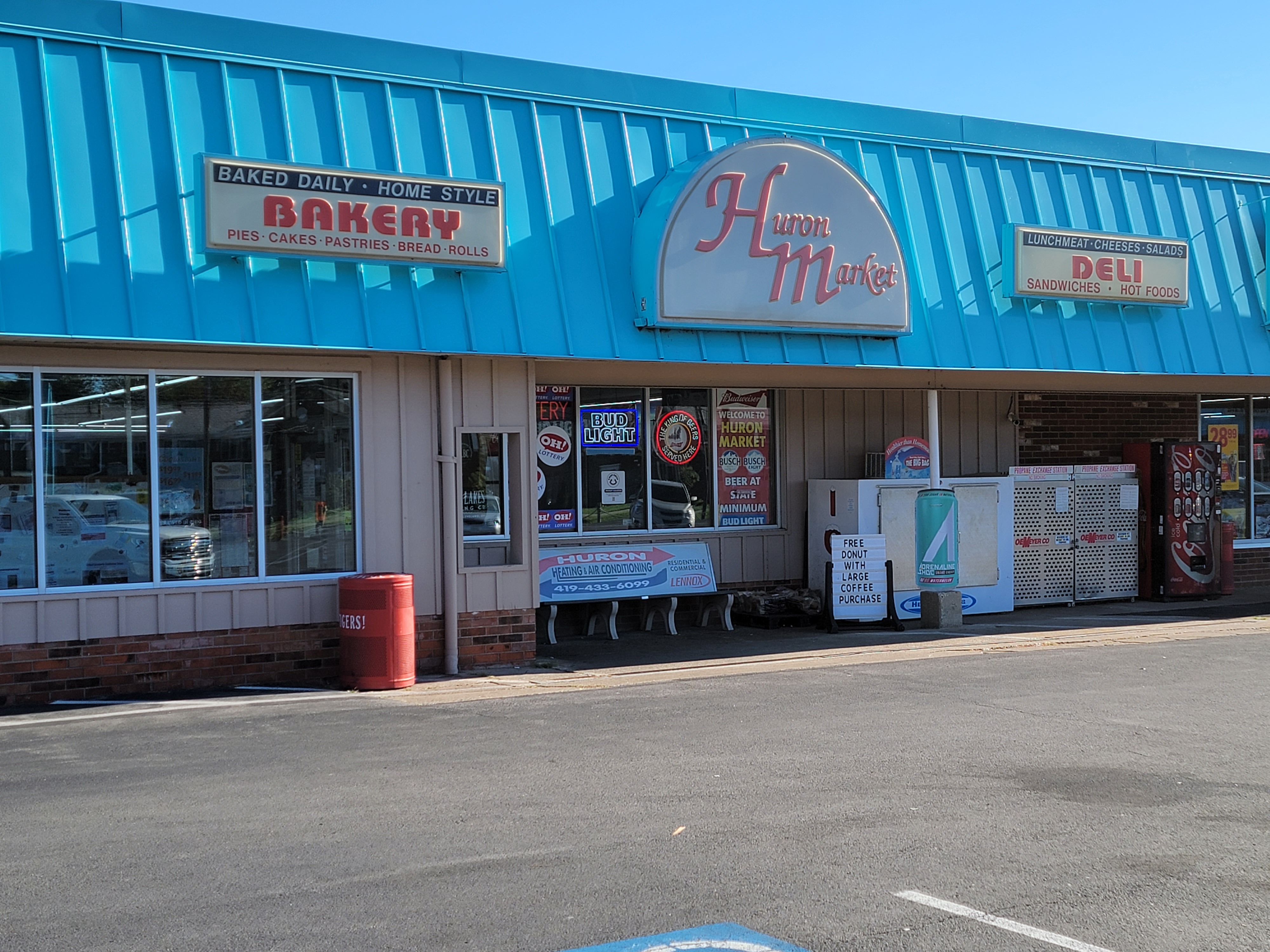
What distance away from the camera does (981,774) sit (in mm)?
7812

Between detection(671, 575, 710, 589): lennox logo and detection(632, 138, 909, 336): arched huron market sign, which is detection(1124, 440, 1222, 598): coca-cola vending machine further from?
detection(671, 575, 710, 589): lennox logo

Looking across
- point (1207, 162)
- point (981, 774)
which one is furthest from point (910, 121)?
point (981, 774)

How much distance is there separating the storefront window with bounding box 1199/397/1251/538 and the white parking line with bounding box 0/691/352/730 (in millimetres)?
15146

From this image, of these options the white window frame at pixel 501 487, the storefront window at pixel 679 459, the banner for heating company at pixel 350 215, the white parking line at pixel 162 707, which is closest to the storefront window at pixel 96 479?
the white parking line at pixel 162 707

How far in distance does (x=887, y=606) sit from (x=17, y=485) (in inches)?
392

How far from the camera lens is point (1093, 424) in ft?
61.8

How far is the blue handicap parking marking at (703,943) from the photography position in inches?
194

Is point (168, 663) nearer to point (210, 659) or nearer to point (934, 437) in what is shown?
point (210, 659)

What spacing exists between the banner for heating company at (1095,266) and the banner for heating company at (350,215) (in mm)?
6768

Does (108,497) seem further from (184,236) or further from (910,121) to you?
(910,121)

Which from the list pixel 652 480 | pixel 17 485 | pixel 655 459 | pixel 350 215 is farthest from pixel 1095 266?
pixel 17 485

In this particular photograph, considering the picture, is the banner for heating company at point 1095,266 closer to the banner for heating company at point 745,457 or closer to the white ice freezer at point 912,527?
the white ice freezer at point 912,527

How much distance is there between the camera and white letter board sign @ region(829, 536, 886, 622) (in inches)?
600

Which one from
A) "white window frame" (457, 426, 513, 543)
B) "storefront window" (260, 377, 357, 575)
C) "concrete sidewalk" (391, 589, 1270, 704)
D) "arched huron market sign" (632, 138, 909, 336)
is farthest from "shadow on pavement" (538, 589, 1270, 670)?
"arched huron market sign" (632, 138, 909, 336)
